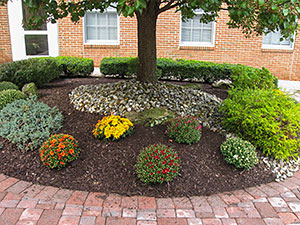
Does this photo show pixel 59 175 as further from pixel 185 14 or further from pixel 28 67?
pixel 185 14

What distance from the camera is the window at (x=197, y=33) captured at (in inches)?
412

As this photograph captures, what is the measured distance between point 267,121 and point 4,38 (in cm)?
1034

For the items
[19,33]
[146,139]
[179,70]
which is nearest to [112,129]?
[146,139]

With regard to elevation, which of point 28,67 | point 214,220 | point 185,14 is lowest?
point 214,220

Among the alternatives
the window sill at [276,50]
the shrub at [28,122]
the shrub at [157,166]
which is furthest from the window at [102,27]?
the shrub at [157,166]

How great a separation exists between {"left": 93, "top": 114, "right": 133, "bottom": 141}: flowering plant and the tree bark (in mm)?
1606

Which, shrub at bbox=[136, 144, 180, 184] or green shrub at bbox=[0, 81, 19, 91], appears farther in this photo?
green shrub at bbox=[0, 81, 19, 91]

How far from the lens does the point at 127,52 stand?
1041cm

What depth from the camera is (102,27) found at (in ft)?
34.2

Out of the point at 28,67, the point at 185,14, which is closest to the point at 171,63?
the point at 185,14

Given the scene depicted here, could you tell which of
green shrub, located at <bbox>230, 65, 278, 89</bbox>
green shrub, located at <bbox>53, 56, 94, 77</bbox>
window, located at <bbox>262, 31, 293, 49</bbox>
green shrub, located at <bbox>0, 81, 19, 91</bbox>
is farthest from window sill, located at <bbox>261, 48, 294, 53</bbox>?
green shrub, located at <bbox>0, 81, 19, 91</bbox>

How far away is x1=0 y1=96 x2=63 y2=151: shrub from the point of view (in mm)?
3979

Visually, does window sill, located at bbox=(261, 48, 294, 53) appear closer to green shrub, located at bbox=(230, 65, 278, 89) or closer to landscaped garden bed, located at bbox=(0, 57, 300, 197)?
green shrub, located at bbox=(230, 65, 278, 89)

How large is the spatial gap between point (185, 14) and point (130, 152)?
11.3ft
